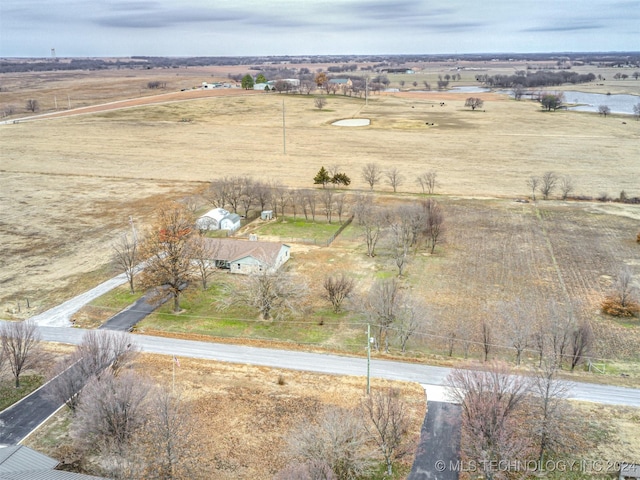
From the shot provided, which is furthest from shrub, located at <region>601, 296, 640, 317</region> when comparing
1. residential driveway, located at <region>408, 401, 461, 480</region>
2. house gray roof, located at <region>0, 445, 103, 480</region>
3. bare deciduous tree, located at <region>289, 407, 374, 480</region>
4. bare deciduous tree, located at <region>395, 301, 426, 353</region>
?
house gray roof, located at <region>0, 445, 103, 480</region>

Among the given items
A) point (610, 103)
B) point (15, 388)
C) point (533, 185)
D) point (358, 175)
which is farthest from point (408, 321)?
point (610, 103)

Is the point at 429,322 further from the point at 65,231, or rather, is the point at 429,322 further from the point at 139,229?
the point at 65,231

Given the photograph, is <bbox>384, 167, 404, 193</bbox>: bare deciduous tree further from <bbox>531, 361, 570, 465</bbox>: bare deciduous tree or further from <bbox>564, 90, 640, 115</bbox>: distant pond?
<bbox>564, 90, 640, 115</bbox>: distant pond

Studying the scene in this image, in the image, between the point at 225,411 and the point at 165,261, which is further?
the point at 165,261

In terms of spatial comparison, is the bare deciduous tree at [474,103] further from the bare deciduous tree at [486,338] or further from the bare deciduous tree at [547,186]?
the bare deciduous tree at [486,338]

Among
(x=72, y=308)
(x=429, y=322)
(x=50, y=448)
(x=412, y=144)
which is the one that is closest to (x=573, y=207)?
(x=429, y=322)

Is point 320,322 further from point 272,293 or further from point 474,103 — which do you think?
point 474,103

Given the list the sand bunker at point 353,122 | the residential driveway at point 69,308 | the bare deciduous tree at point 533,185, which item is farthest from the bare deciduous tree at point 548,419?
the sand bunker at point 353,122
